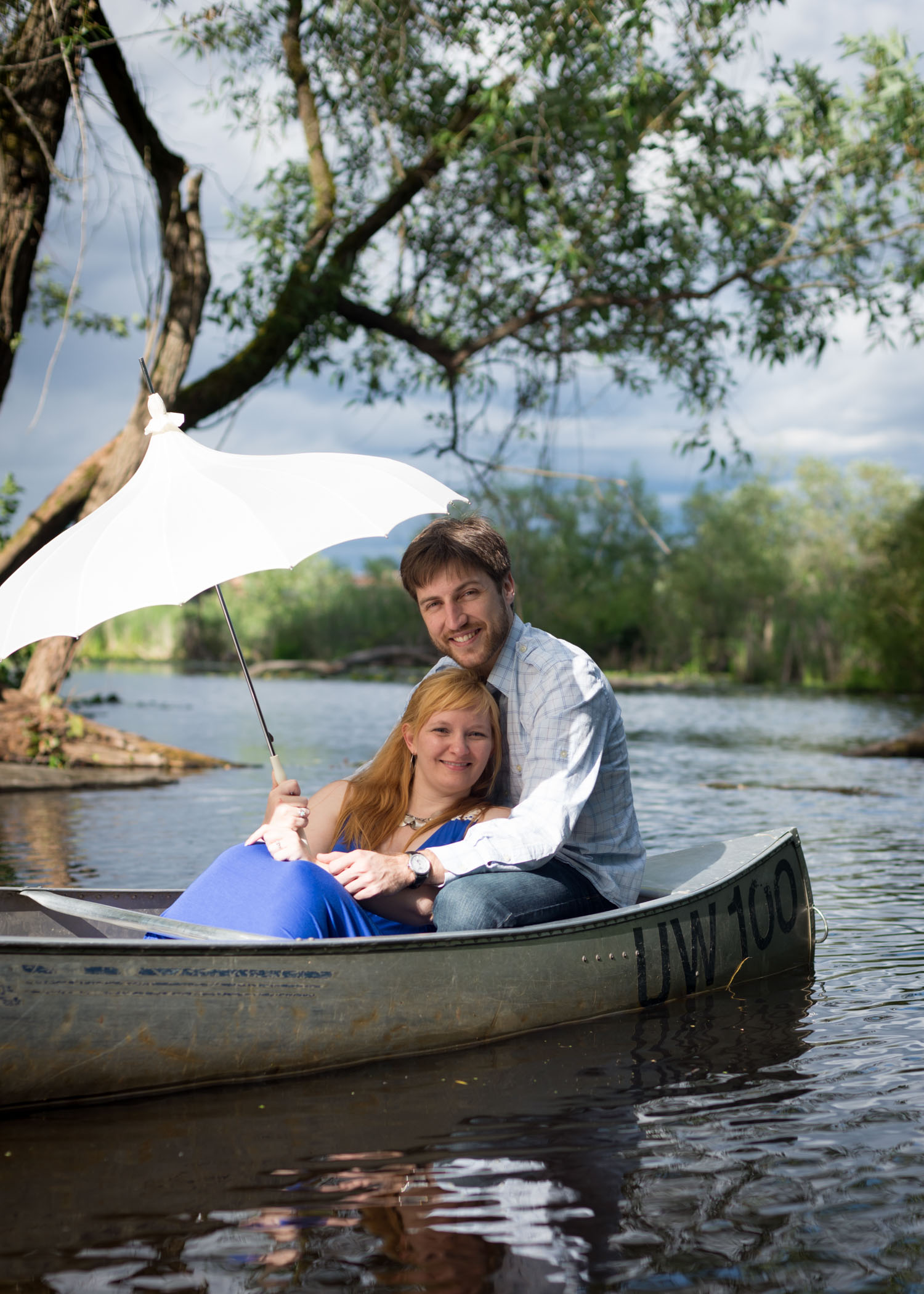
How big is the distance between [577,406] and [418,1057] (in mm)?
7270

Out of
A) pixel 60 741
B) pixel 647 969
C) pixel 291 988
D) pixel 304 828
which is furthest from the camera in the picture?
pixel 60 741

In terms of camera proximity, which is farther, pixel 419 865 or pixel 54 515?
pixel 54 515

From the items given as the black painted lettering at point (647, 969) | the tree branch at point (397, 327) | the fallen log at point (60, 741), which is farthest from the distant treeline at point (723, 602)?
the black painted lettering at point (647, 969)

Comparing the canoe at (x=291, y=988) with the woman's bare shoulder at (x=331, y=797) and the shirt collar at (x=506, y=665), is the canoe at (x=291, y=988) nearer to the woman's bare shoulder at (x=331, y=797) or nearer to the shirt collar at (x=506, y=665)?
the woman's bare shoulder at (x=331, y=797)

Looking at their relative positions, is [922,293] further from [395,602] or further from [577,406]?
[395,602]

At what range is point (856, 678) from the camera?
123ft

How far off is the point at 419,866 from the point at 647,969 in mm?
1071

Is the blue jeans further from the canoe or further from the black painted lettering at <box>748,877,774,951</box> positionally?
the black painted lettering at <box>748,877,774,951</box>

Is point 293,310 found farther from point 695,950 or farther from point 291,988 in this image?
point 291,988

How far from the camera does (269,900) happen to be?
3.53 metres

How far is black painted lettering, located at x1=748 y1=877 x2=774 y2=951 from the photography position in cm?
473

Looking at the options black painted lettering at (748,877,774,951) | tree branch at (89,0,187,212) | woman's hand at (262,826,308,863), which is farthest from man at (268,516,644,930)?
tree branch at (89,0,187,212)

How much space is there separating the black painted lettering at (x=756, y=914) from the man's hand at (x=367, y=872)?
66.5 inches

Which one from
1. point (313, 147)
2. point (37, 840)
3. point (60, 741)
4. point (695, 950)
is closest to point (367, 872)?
point (695, 950)
